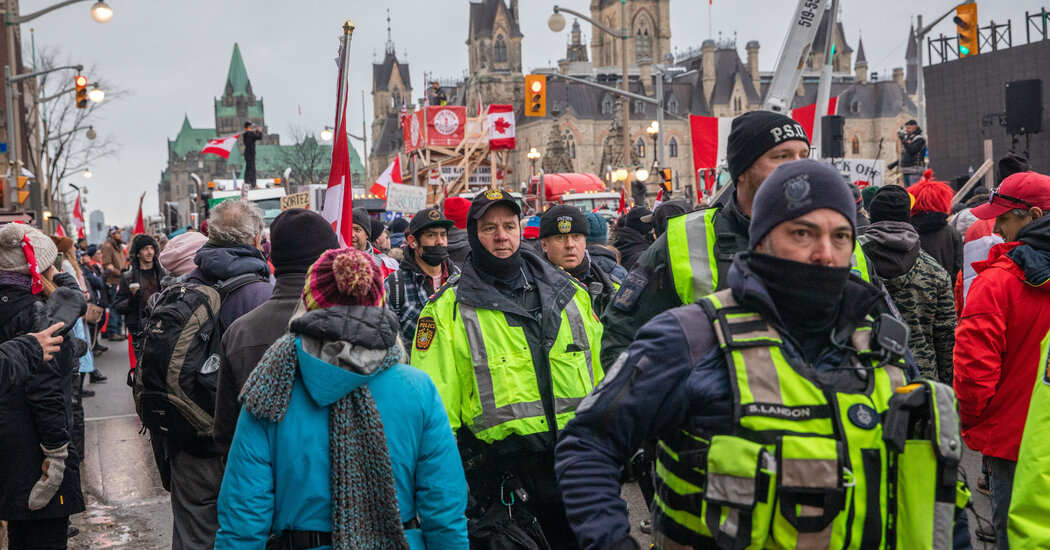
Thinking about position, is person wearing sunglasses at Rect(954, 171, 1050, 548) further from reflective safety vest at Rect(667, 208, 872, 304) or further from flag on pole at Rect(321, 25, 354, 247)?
flag on pole at Rect(321, 25, 354, 247)

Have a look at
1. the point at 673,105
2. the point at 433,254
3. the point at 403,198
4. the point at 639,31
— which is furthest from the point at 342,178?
the point at 639,31

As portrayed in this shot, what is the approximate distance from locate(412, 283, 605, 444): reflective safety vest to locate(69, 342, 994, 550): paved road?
2.50 metres

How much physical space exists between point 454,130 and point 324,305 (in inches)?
1241

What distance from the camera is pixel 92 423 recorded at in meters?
11.3

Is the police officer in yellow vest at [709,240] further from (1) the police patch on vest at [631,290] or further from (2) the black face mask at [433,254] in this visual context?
(2) the black face mask at [433,254]

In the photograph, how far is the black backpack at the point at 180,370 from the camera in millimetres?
4520

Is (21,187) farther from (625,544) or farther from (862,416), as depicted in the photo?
(862,416)

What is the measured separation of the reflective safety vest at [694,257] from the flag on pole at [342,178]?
3.12 metres

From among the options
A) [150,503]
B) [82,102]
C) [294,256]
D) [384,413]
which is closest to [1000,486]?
[384,413]

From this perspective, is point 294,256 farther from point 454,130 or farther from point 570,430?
point 454,130

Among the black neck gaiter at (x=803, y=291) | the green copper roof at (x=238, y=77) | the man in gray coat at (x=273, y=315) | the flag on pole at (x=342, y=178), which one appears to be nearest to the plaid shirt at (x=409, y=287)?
the flag on pole at (x=342, y=178)

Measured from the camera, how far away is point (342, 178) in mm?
5996

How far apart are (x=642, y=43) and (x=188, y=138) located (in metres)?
82.1

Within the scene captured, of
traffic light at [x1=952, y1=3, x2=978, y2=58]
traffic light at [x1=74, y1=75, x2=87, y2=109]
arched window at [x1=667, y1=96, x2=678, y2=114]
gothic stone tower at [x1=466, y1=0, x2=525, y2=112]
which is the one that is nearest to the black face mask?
traffic light at [x1=74, y1=75, x2=87, y2=109]
